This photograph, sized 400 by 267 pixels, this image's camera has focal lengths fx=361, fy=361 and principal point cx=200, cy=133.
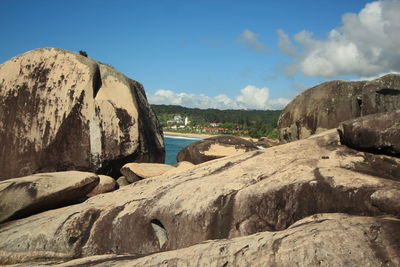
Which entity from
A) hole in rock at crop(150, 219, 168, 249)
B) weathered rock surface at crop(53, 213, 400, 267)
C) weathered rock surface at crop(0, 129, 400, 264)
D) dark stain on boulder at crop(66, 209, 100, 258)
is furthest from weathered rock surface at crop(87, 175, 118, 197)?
weathered rock surface at crop(53, 213, 400, 267)

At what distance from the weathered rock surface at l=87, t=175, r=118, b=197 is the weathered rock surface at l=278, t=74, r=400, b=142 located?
35.8ft

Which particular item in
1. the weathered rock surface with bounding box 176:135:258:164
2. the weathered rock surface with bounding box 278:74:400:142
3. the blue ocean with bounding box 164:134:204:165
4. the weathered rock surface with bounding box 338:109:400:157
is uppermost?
the weathered rock surface with bounding box 278:74:400:142

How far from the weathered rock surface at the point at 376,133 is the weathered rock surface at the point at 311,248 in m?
2.34

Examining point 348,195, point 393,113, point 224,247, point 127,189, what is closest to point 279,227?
point 348,195

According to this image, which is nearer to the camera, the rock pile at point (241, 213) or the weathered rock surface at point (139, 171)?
the rock pile at point (241, 213)

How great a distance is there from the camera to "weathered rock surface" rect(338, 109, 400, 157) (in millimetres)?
6148

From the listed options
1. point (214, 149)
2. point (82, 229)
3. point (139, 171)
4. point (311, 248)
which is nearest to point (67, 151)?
point (139, 171)

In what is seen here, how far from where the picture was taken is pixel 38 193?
8.57 metres

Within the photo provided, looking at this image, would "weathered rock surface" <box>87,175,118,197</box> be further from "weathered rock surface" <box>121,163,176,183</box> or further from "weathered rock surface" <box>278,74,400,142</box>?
"weathered rock surface" <box>278,74,400,142</box>

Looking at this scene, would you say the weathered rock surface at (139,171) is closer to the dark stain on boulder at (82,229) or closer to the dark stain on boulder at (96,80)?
the dark stain on boulder at (96,80)

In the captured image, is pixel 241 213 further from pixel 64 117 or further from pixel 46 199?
pixel 64 117

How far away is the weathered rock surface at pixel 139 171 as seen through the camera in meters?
10.6

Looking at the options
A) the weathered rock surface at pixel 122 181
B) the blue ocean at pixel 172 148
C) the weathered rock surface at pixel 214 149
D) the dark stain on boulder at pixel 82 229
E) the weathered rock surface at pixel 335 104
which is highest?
the weathered rock surface at pixel 335 104

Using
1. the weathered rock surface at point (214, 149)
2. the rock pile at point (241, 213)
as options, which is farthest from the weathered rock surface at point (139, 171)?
the weathered rock surface at point (214, 149)
